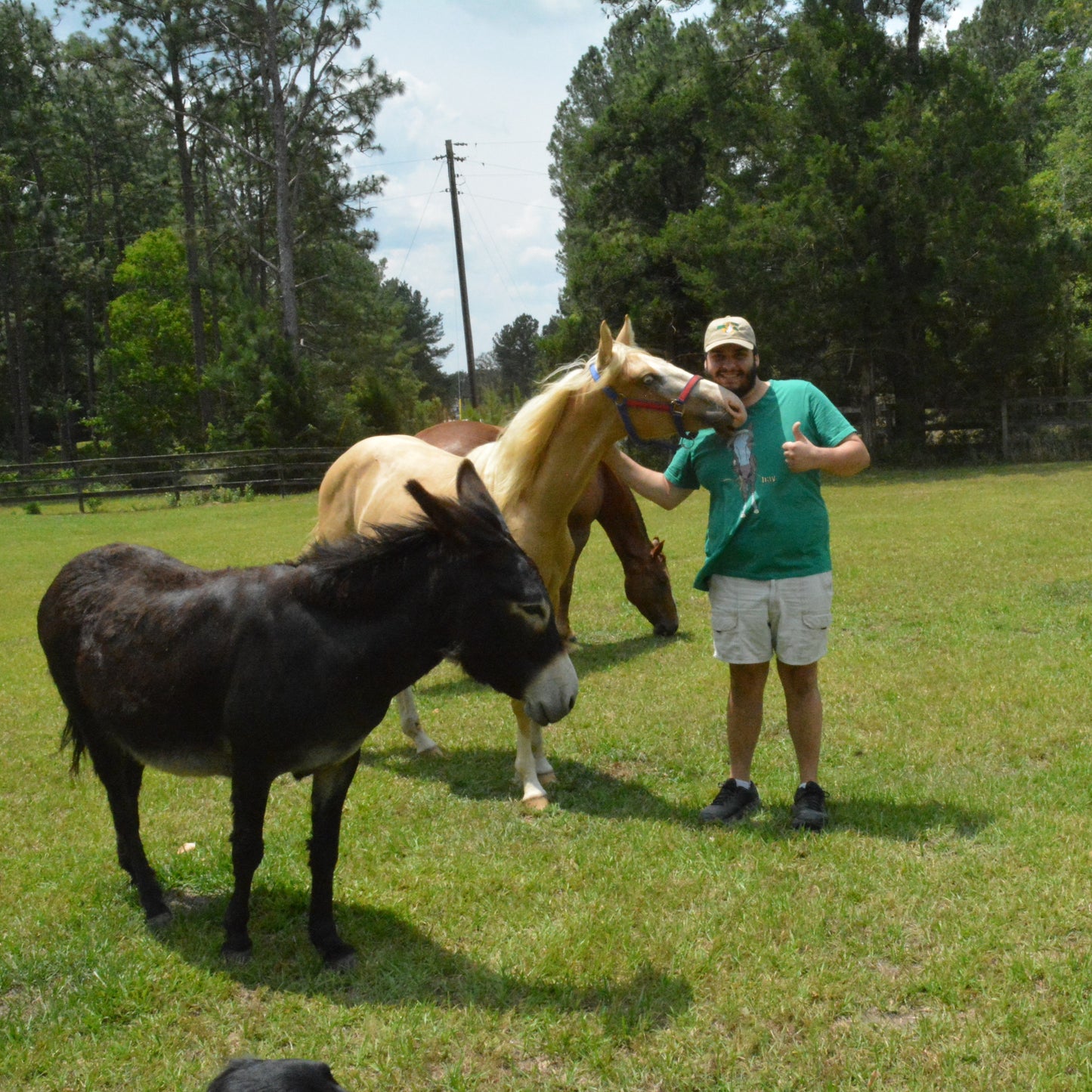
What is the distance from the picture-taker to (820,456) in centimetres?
424

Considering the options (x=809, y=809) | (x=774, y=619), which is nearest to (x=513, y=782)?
(x=809, y=809)

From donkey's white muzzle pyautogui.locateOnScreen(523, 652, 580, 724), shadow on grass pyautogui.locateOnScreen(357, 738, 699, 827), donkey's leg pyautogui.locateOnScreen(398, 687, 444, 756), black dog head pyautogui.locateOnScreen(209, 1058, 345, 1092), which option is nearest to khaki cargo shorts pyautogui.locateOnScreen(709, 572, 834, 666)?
shadow on grass pyautogui.locateOnScreen(357, 738, 699, 827)

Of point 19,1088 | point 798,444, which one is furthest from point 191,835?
point 798,444

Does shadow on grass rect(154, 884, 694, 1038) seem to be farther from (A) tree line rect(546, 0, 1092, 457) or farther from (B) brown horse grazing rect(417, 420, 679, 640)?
(A) tree line rect(546, 0, 1092, 457)

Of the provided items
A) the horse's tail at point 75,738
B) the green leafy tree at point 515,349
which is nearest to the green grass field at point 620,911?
the horse's tail at point 75,738

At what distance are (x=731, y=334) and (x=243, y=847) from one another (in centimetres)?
293

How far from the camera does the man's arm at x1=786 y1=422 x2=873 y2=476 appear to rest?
13.9 feet

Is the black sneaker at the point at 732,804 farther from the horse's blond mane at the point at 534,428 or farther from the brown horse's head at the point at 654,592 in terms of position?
the brown horse's head at the point at 654,592

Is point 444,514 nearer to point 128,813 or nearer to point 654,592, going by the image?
point 128,813

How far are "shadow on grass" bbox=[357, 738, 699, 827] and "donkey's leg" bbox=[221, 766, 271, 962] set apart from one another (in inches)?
73.4

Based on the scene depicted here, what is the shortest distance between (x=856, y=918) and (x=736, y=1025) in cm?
81

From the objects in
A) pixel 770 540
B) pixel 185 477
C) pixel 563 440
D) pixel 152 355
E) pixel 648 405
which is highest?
pixel 152 355

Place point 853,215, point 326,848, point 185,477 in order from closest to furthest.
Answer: point 326,848, point 853,215, point 185,477

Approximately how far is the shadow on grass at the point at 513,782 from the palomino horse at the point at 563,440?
0.53ft
